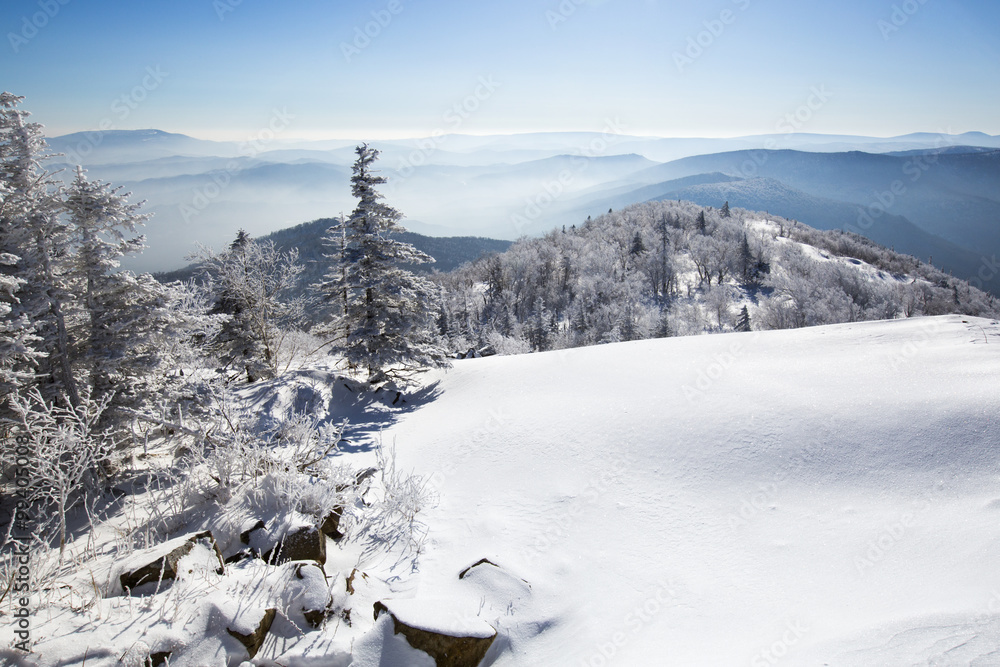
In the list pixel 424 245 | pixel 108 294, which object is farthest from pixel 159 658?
pixel 424 245

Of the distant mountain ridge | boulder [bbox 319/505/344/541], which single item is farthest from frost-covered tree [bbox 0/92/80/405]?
the distant mountain ridge

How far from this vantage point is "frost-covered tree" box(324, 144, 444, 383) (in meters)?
15.6

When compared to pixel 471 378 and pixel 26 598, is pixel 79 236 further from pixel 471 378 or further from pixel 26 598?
pixel 471 378

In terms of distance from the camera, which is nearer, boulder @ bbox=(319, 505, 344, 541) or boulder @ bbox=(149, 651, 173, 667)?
boulder @ bbox=(149, 651, 173, 667)

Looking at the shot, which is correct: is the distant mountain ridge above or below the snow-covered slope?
above

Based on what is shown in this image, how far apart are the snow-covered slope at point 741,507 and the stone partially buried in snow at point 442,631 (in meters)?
0.27

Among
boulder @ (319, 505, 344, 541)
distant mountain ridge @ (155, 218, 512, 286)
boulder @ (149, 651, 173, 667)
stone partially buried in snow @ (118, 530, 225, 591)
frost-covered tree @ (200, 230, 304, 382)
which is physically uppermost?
distant mountain ridge @ (155, 218, 512, 286)

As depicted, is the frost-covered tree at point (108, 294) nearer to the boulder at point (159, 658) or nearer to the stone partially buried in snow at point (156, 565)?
the stone partially buried in snow at point (156, 565)

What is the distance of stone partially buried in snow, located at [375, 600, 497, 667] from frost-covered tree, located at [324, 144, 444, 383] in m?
11.6

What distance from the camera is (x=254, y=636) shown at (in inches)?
174

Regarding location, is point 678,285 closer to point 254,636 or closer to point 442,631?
point 442,631

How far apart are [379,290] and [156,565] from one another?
12018 mm

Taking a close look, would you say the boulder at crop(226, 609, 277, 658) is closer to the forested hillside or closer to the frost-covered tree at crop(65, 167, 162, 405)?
the frost-covered tree at crop(65, 167, 162, 405)

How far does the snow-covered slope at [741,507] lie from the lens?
465 cm
